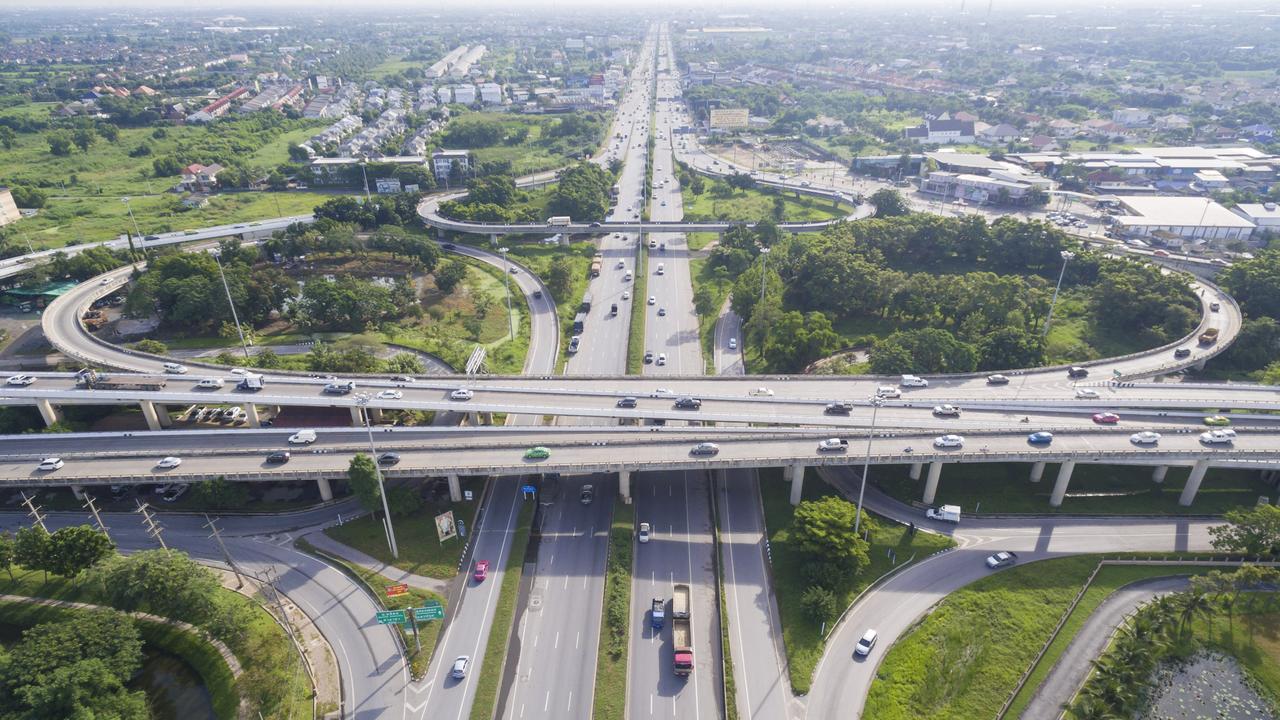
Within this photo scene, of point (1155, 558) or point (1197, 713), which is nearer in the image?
point (1197, 713)

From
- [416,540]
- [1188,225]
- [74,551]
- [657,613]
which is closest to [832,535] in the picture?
[657,613]

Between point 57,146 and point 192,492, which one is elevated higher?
point 57,146

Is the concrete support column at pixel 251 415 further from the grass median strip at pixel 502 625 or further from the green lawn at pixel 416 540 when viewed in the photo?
the grass median strip at pixel 502 625

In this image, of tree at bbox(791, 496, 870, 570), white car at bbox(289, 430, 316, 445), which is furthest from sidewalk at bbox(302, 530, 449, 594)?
tree at bbox(791, 496, 870, 570)

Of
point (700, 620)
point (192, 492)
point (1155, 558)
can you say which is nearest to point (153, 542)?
point (192, 492)

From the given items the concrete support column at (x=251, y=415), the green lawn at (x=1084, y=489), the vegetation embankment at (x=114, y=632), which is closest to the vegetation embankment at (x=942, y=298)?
the green lawn at (x=1084, y=489)

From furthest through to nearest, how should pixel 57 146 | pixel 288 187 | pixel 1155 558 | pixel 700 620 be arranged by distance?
pixel 57 146, pixel 288 187, pixel 1155 558, pixel 700 620

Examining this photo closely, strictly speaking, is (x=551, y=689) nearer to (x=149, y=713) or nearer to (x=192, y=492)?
(x=149, y=713)
